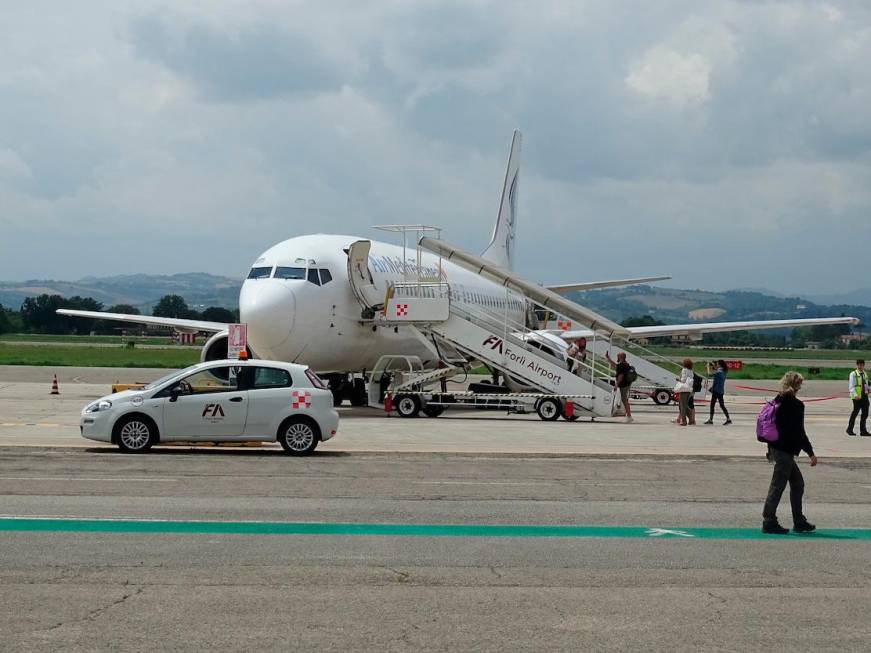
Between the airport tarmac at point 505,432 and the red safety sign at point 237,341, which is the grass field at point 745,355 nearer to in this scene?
the airport tarmac at point 505,432

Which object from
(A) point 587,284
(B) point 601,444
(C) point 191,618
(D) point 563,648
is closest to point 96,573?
(C) point 191,618

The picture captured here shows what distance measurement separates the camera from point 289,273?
1139 inches

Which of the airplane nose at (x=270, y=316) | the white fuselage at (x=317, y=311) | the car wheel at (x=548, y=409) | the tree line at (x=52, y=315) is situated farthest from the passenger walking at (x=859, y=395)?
the tree line at (x=52, y=315)

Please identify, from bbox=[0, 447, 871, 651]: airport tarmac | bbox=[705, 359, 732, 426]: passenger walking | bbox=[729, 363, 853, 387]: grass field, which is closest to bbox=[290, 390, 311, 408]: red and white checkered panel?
bbox=[0, 447, 871, 651]: airport tarmac

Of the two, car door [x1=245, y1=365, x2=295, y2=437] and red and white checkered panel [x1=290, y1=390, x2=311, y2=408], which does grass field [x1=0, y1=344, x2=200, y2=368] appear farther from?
red and white checkered panel [x1=290, y1=390, x2=311, y2=408]

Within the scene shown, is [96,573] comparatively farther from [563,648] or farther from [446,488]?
[446,488]

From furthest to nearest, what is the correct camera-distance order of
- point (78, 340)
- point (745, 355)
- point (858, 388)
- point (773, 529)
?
point (745, 355) → point (78, 340) → point (858, 388) → point (773, 529)

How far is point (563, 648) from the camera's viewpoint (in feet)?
24.3

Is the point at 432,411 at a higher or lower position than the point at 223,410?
lower

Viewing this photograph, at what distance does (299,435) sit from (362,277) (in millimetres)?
11384

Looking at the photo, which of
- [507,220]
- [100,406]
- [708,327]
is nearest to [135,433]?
[100,406]

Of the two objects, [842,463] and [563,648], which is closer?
[563,648]

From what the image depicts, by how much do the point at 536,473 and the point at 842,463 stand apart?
6.10 meters

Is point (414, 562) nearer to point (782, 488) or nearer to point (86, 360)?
point (782, 488)
